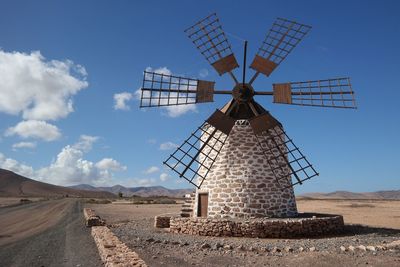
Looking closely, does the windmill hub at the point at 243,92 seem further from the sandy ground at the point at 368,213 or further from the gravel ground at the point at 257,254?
the sandy ground at the point at 368,213

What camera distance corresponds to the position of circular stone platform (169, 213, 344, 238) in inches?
490

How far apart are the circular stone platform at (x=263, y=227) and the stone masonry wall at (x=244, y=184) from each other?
3.93 feet

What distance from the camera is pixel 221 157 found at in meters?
14.9

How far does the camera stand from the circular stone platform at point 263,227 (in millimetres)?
12438

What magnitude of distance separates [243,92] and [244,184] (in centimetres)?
367

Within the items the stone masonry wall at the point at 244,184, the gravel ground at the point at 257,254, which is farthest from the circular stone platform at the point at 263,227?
the stone masonry wall at the point at 244,184

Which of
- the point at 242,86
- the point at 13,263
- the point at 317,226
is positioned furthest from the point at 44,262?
the point at 242,86

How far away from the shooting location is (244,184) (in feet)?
46.5

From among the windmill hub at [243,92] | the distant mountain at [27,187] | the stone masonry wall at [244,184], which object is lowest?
the stone masonry wall at [244,184]

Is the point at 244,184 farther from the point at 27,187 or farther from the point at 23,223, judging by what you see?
the point at 27,187

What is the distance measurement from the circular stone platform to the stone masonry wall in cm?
120

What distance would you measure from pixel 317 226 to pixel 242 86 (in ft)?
19.8

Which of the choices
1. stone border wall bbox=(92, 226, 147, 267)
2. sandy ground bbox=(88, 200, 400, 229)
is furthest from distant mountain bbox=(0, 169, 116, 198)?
stone border wall bbox=(92, 226, 147, 267)

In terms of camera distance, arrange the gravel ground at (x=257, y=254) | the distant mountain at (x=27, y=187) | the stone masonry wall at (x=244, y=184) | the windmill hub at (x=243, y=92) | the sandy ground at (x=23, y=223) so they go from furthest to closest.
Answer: the distant mountain at (x=27, y=187)
the sandy ground at (x=23, y=223)
the windmill hub at (x=243, y=92)
the stone masonry wall at (x=244, y=184)
the gravel ground at (x=257, y=254)
